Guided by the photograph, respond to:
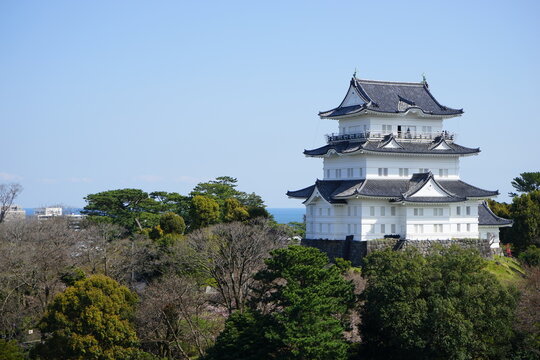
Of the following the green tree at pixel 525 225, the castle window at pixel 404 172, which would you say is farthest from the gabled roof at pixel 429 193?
the green tree at pixel 525 225

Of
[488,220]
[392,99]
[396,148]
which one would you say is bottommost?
[488,220]

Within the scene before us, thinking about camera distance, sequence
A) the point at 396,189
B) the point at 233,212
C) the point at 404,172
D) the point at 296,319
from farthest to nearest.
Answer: the point at 233,212 < the point at 404,172 < the point at 396,189 < the point at 296,319

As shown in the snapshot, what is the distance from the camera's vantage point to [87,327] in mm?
32438

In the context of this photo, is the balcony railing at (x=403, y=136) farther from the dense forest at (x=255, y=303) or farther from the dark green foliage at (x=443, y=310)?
the dark green foliage at (x=443, y=310)

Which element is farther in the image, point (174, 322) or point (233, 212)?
point (233, 212)

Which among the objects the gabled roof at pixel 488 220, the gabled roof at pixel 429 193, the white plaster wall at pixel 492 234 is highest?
the gabled roof at pixel 429 193

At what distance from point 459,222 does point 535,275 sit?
10547mm

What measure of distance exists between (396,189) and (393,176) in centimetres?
133

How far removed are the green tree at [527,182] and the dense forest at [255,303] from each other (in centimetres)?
1967

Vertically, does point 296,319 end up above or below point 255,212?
below

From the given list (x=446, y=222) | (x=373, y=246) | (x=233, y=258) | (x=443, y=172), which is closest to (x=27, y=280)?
(x=233, y=258)

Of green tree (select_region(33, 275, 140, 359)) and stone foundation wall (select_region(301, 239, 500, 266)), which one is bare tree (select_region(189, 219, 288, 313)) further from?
green tree (select_region(33, 275, 140, 359))

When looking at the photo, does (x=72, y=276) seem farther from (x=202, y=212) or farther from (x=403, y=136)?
(x=403, y=136)

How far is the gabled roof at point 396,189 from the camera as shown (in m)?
42.5
